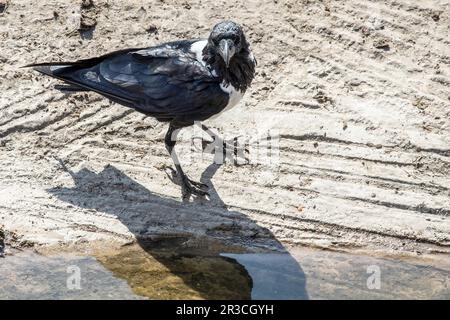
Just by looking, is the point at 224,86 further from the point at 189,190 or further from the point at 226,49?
the point at 189,190

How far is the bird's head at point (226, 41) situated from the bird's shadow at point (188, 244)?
3.29ft

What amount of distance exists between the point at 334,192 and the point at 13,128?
257cm

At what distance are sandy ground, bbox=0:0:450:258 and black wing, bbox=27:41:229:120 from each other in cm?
66

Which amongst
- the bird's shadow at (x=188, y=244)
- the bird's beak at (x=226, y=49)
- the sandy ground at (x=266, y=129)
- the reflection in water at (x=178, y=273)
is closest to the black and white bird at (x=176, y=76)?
the bird's beak at (x=226, y=49)

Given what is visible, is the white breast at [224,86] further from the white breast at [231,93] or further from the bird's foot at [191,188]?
the bird's foot at [191,188]

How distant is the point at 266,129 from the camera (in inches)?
267

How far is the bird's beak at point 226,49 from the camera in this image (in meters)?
5.87

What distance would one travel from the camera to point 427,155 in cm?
649

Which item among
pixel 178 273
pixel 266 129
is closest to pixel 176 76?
pixel 266 129

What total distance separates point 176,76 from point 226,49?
1.42 ft

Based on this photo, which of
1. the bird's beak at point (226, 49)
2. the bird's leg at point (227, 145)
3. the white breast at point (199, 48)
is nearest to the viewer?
the bird's beak at point (226, 49)

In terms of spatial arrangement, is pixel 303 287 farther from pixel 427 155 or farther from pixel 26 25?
pixel 26 25

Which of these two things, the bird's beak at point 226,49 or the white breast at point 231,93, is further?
the white breast at point 231,93
